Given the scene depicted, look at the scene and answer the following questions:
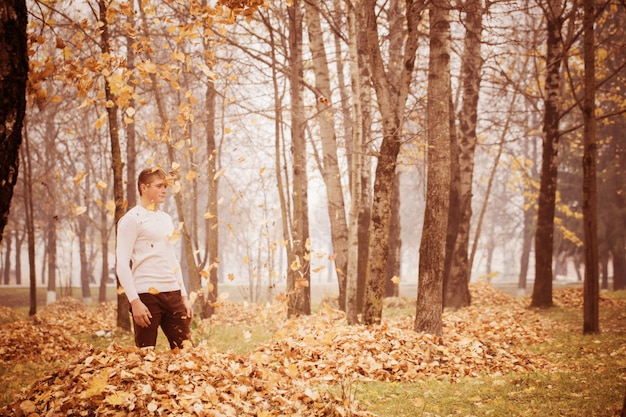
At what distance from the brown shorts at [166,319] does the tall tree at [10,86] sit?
1.66 m

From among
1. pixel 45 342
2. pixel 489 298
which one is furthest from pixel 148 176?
pixel 489 298

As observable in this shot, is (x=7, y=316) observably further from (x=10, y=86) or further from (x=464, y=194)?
(x=10, y=86)

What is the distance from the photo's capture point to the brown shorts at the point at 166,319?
12.9ft

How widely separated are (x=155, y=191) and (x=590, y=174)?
22.8 ft

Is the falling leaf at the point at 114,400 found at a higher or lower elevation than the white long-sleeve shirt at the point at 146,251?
lower

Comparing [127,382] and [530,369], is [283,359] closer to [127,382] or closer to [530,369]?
[127,382]

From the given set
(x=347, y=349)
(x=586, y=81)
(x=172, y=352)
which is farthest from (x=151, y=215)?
(x=586, y=81)

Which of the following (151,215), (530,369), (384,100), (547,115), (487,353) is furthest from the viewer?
(547,115)

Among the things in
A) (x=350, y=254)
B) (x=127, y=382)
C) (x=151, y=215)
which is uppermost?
(x=151, y=215)

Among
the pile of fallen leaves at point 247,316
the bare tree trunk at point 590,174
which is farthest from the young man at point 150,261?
the pile of fallen leaves at point 247,316

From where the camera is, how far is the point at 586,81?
24.6 feet

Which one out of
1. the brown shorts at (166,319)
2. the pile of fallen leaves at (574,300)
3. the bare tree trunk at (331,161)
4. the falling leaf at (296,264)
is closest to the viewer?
the brown shorts at (166,319)

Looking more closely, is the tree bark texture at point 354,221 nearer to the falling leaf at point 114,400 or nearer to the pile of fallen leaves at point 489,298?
the falling leaf at point 114,400

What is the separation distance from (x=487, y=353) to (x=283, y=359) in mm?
2834
